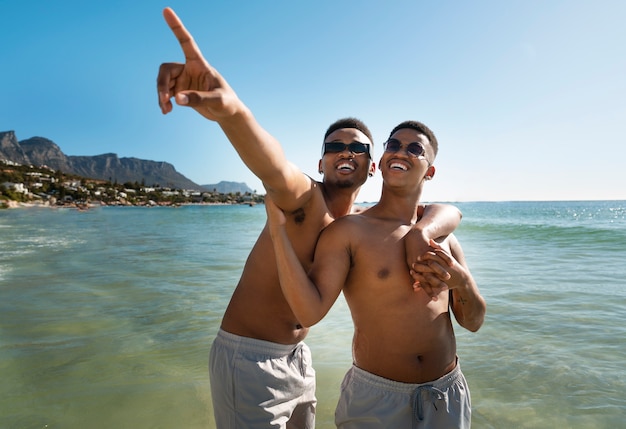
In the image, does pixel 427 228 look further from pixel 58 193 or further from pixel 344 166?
pixel 58 193

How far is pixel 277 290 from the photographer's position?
2471 mm

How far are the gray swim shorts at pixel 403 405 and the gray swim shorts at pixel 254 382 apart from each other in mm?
346

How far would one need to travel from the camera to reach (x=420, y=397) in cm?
217

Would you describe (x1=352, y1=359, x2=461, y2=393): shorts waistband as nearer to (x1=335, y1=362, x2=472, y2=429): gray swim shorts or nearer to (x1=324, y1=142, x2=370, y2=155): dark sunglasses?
(x1=335, y1=362, x2=472, y2=429): gray swim shorts

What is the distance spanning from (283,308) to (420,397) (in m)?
0.90

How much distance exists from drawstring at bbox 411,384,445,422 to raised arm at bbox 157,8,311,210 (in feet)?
4.52

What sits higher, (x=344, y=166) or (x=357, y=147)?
(x=357, y=147)

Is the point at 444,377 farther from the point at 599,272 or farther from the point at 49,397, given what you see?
the point at 599,272

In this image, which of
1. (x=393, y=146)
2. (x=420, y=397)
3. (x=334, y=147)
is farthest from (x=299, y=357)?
(x=393, y=146)

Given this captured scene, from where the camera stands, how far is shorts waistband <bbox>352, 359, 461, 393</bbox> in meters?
2.20

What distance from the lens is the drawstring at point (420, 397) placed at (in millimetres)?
2150

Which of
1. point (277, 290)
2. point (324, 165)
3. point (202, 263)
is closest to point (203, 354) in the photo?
point (277, 290)

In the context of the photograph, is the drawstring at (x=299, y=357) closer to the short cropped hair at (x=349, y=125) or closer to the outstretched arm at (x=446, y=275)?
the outstretched arm at (x=446, y=275)

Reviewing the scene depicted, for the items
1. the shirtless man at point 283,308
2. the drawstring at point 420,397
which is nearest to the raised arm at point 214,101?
the shirtless man at point 283,308
